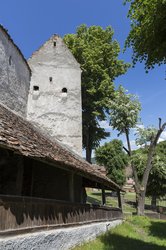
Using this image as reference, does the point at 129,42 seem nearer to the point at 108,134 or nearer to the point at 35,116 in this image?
the point at 35,116

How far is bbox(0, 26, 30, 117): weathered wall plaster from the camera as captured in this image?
575 inches

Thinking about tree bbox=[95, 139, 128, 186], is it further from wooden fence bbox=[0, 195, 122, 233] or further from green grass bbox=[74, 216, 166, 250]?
wooden fence bbox=[0, 195, 122, 233]

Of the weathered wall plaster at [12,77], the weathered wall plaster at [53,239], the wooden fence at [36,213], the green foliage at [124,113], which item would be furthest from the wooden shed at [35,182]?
the green foliage at [124,113]

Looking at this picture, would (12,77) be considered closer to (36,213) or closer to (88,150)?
(36,213)

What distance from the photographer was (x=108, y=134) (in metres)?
31.9

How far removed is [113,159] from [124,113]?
13.0 meters

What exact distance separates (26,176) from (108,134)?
68.9 ft

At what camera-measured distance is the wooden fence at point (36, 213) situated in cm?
676

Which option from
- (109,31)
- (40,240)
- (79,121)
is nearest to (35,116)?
(79,121)

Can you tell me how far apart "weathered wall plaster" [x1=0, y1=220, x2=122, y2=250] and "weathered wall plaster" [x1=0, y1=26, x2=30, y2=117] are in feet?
23.8

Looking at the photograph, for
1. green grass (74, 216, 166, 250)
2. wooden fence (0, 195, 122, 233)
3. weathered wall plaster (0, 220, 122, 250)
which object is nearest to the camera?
wooden fence (0, 195, 122, 233)

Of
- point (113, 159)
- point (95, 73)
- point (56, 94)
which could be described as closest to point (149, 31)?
point (56, 94)

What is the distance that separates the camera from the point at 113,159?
38.6 m

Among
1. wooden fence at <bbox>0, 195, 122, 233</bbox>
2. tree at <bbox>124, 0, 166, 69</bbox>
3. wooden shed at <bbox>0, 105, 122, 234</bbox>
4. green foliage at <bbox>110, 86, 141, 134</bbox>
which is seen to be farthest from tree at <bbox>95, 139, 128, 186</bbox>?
tree at <bbox>124, 0, 166, 69</bbox>
